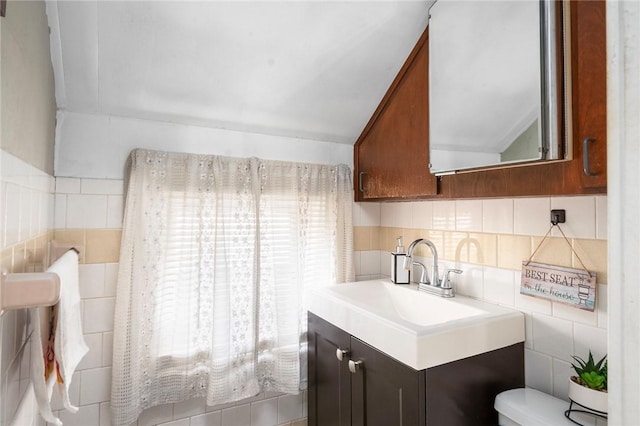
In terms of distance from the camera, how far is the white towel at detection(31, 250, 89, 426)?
616 millimetres

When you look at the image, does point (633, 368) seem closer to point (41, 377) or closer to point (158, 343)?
point (41, 377)

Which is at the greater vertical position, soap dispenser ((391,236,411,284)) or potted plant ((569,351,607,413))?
soap dispenser ((391,236,411,284))

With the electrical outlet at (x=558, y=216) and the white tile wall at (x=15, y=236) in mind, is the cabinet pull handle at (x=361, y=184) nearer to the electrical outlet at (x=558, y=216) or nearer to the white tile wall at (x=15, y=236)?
the electrical outlet at (x=558, y=216)

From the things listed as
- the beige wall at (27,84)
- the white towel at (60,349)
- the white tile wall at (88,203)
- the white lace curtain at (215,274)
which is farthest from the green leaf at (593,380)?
the white tile wall at (88,203)

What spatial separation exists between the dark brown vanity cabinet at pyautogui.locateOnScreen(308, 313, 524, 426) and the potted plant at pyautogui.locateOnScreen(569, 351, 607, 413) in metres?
0.24

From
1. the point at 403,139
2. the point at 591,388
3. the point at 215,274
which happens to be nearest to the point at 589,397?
the point at 591,388

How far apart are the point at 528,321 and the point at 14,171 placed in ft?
5.16

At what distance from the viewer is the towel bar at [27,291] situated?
50 centimetres

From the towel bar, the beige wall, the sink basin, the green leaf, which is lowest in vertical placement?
the green leaf

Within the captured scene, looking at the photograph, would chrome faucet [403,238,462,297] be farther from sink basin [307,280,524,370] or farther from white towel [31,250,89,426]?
white towel [31,250,89,426]

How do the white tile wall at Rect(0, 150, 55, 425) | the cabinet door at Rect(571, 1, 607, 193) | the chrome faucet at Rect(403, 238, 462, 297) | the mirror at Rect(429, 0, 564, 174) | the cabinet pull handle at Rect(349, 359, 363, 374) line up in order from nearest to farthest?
the white tile wall at Rect(0, 150, 55, 425) < the cabinet door at Rect(571, 1, 607, 193) < the mirror at Rect(429, 0, 564, 174) < the cabinet pull handle at Rect(349, 359, 363, 374) < the chrome faucet at Rect(403, 238, 462, 297)

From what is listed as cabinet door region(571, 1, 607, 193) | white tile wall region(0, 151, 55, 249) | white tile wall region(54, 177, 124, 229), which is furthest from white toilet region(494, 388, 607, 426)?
white tile wall region(54, 177, 124, 229)

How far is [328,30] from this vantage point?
49.4 inches

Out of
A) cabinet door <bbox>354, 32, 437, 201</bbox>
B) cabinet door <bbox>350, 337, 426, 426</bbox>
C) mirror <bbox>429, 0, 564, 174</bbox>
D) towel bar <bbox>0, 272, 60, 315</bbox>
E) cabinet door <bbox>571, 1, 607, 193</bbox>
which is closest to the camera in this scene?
towel bar <bbox>0, 272, 60, 315</bbox>
